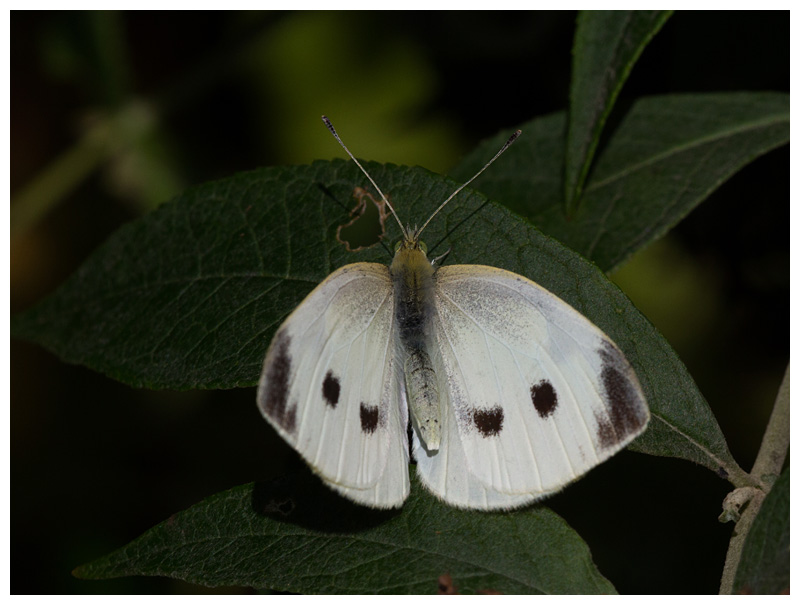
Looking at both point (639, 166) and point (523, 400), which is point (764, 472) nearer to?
point (523, 400)

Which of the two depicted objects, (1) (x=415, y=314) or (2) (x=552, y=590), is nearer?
(2) (x=552, y=590)

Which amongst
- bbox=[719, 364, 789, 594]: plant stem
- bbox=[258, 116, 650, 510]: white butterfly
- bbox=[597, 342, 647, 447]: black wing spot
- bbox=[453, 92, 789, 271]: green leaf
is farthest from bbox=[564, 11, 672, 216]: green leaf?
bbox=[719, 364, 789, 594]: plant stem

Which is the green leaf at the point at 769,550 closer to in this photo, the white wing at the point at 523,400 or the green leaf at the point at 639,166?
the white wing at the point at 523,400

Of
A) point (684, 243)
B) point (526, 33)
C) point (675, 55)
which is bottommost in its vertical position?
point (684, 243)

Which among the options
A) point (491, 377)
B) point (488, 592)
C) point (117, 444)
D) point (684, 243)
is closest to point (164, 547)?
point (488, 592)

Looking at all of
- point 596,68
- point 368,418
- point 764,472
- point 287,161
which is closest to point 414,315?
point 368,418

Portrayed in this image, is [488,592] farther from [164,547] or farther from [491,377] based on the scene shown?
[164,547]
